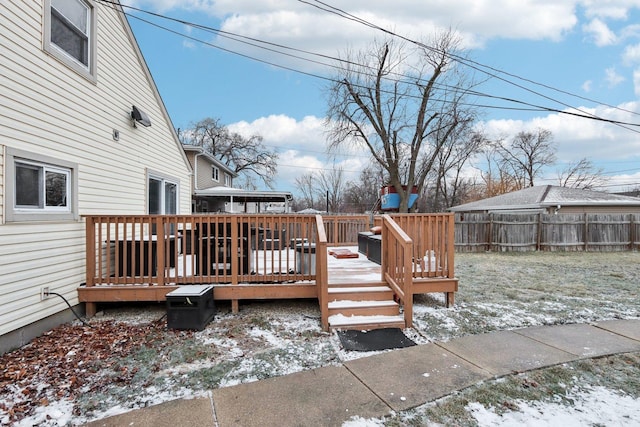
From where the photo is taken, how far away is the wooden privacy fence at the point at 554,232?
41.9 ft

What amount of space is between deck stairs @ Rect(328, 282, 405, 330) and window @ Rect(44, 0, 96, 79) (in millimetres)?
4670

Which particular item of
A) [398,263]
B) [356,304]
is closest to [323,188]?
[398,263]

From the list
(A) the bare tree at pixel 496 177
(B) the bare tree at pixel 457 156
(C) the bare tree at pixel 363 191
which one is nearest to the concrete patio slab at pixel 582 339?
(B) the bare tree at pixel 457 156

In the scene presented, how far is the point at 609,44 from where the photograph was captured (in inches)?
432

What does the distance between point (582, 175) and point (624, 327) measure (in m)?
37.9

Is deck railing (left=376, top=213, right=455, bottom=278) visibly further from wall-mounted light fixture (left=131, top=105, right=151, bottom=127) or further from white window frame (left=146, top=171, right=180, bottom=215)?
white window frame (left=146, top=171, right=180, bottom=215)

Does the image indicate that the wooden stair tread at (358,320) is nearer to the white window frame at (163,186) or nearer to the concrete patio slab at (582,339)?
the concrete patio slab at (582,339)

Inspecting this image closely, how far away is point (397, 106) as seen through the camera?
69.1ft

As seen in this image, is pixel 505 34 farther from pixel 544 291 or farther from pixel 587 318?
pixel 587 318

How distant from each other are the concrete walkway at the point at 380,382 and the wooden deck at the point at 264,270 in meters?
0.94

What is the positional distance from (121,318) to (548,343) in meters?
5.37

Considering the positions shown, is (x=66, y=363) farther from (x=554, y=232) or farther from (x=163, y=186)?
(x=554, y=232)

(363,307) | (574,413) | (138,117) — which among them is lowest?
(574,413)

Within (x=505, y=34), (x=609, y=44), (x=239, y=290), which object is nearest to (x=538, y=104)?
(x=505, y=34)
